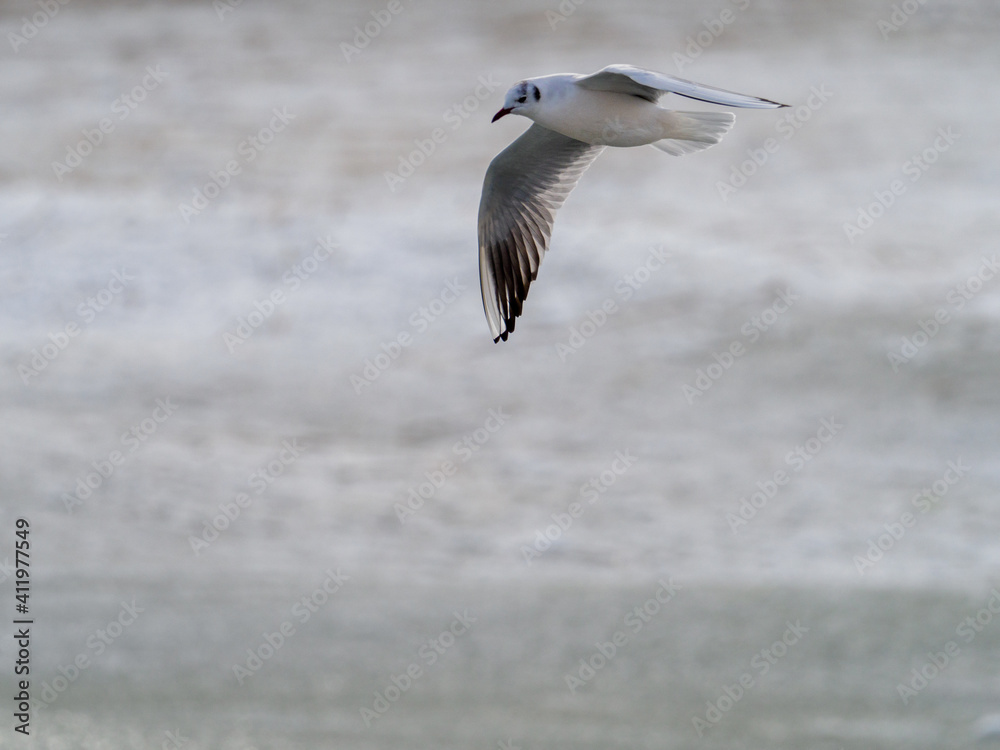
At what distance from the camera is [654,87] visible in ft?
15.7

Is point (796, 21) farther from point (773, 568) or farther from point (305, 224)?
point (773, 568)

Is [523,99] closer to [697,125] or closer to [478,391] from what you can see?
[697,125]

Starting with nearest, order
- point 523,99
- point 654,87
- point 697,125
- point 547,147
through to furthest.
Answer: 1. point 654,87
2. point 523,99
3. point 697,125
4. point 547,147

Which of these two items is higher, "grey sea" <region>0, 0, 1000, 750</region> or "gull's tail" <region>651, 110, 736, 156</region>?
"gull's tail" <region>651, 110, 736, 156</region>

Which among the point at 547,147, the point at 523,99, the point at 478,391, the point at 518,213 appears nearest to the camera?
the point at 523,99

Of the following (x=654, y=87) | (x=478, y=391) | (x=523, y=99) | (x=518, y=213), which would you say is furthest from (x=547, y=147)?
(x=478, y=391)

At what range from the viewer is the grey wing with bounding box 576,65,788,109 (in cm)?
441

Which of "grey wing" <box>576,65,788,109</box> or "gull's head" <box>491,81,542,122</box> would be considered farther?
"gull's head" <box>491,81,542,122</box>

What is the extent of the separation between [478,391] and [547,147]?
16.7 ft

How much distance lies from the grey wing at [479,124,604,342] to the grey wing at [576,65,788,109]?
783 mm

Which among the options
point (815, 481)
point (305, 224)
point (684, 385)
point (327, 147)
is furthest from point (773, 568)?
point (327, 147)

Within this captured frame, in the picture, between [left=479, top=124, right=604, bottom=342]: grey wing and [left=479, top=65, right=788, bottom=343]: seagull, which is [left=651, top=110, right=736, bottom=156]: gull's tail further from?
[left=479, top=124, right=604, bottom=342]: grey wing

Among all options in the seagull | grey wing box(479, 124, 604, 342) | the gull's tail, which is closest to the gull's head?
the seagull

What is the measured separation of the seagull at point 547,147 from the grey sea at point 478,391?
87 cm
